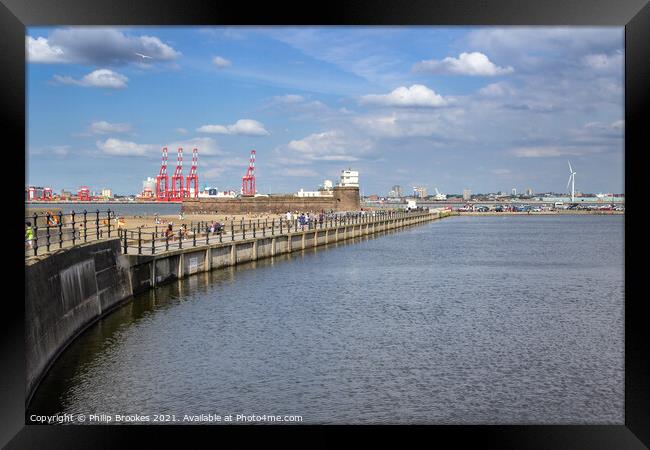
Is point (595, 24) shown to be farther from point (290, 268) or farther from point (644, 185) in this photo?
point (290, 268)

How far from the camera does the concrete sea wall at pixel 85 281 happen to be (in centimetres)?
1401

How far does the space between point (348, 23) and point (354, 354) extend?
11.5 m

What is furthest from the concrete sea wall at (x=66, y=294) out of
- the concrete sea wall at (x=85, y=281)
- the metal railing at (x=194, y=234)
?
the metal railing at (x=194, y=234)

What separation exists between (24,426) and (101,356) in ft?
28.9

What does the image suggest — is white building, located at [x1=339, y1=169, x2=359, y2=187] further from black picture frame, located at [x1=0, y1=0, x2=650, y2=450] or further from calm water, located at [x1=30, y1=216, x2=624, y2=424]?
black picture frame, located at [x1=0, y1=0, x2=650, y2=450]

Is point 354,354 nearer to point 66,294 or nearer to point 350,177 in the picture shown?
point 66,294

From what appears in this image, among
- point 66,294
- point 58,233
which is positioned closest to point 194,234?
point 58,233

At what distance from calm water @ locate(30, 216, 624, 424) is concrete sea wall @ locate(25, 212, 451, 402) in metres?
0.55

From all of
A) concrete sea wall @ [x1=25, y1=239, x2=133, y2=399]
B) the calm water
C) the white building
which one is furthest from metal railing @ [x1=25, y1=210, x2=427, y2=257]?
the white building

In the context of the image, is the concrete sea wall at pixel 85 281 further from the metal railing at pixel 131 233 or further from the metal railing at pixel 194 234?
the metal railing at pixel 194 234

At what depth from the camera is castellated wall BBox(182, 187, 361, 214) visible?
12875cm

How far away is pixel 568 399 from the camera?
14.7 meters

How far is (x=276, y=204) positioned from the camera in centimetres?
13075

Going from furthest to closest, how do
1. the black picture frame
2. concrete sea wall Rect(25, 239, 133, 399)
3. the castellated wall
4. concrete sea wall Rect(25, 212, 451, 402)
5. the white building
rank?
the white building < the castellated wall < concrete sea wall Rect(25, 212, 451, 402) < concrete sea wall Rect(25, 239, 133, 399) < the black picture frame
